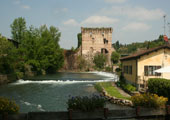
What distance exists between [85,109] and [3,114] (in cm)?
341

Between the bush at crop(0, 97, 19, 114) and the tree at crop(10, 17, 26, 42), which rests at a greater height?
the tree at crop(10, 17, 26, 42)

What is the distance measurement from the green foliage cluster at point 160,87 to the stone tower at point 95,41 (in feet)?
151

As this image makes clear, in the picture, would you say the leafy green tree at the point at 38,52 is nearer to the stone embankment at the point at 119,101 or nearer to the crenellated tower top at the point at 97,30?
the crenellated tower top at the point at 97,30

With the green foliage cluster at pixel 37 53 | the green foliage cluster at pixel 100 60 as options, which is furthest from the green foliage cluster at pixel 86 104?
the green foliage cluster at pixel 100 60

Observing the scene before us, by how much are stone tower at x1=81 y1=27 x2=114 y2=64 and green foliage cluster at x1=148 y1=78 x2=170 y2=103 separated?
46042mm

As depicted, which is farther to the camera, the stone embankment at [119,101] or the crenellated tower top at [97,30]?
the crenellated tower top at [97,30]

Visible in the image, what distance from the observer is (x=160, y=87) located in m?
12.5

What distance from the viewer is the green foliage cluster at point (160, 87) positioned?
39.3ft

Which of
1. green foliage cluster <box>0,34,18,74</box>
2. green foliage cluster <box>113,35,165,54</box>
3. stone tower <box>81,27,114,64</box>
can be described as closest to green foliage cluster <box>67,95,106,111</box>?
green foliage cluster <box>0,34,18,74</box>

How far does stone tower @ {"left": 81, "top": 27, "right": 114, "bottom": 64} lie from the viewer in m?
59.9

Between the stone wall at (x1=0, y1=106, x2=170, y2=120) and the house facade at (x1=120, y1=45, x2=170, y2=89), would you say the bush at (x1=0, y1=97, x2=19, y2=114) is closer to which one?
the stone wall at (x1=0, y1=106, x2=170, y2=120)

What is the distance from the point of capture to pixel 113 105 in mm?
13352

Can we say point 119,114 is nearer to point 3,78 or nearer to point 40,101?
point 40,101

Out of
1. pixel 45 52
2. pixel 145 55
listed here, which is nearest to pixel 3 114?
pixel 145 55
